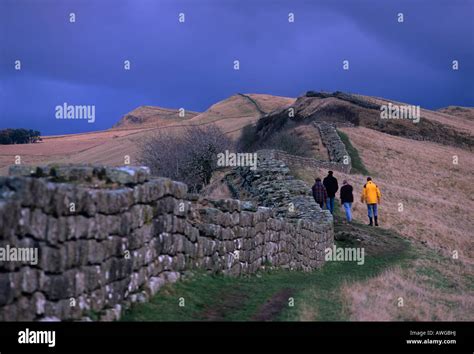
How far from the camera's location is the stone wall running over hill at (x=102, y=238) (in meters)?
8.05

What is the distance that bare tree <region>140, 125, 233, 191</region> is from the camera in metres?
44.8

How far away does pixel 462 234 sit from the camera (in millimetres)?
37250

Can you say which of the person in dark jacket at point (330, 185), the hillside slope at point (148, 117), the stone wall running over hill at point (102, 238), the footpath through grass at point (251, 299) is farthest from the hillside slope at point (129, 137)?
the stone wall running over hill at point (102, 238)

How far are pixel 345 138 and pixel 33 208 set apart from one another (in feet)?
178

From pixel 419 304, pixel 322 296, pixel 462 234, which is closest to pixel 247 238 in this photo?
pixel 322 296

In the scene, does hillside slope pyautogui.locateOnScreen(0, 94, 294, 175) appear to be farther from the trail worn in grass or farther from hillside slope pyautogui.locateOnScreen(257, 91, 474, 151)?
the trail worn in grass

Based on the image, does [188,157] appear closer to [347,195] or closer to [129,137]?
[347,195]

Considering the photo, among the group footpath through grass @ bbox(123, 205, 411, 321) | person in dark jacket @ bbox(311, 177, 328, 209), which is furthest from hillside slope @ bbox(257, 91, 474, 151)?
footpath through grass @ bbox(123, 205, 411, 321)

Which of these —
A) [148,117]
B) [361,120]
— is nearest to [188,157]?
[361,120]

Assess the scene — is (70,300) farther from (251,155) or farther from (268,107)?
(268,107)

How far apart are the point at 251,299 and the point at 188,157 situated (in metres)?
33.5

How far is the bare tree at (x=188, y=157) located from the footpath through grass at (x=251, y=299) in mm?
25163

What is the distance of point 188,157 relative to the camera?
46344 millimetres

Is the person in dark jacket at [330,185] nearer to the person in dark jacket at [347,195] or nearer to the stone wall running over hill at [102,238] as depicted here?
the person in dark jacket at [347,195]
